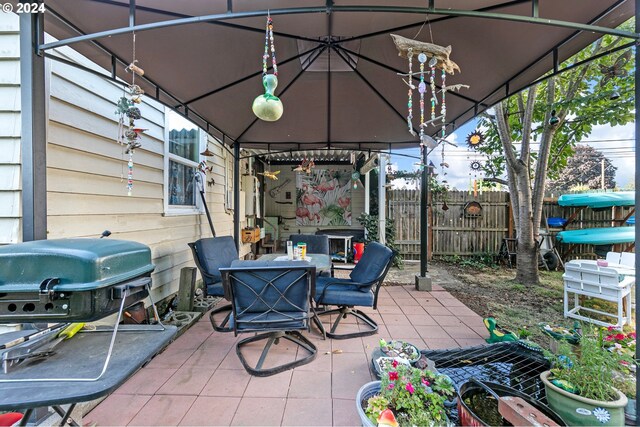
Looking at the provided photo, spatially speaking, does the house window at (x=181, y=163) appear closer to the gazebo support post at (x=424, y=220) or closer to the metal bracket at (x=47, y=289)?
the metal bracket at (x=47, y=289)

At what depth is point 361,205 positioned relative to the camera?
26.5ft

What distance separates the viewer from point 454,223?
21.9 ft

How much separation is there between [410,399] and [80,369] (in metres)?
1.42

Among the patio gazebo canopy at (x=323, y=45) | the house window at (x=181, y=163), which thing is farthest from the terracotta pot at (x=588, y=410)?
the house window at (x=181, y=163)

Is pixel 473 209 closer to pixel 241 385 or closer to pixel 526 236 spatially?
pixel 526 236

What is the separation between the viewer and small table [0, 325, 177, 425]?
0.81 meters

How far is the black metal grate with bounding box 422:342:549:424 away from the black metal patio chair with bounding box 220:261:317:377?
1.05 meters

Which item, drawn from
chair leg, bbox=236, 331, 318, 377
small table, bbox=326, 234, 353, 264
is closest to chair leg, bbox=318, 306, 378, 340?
chair leg, bbox=236, 331, 318, 377

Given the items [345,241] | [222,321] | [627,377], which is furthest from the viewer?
[345,241]

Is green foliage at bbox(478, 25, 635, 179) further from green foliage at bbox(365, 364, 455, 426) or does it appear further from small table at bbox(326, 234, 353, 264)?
green foliage at bbox(365, 364, 455, 426)

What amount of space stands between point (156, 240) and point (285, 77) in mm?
2379

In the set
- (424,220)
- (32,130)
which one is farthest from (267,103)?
(424,220)

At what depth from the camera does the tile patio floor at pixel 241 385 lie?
5.19 feet

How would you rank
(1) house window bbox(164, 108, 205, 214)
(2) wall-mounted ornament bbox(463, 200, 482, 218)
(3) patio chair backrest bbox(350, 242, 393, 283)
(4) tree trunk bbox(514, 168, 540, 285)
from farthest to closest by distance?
1. (2) wall-mounted ornament bbox(463, 200, 482, 218)
2. (4) tree trunk bbox(514, 168, 540, 285)
3. (1) house window bbox(164, 108, 205, 214)
4. (3) patio chair backrest bbox(350, 242, 393, 283)
